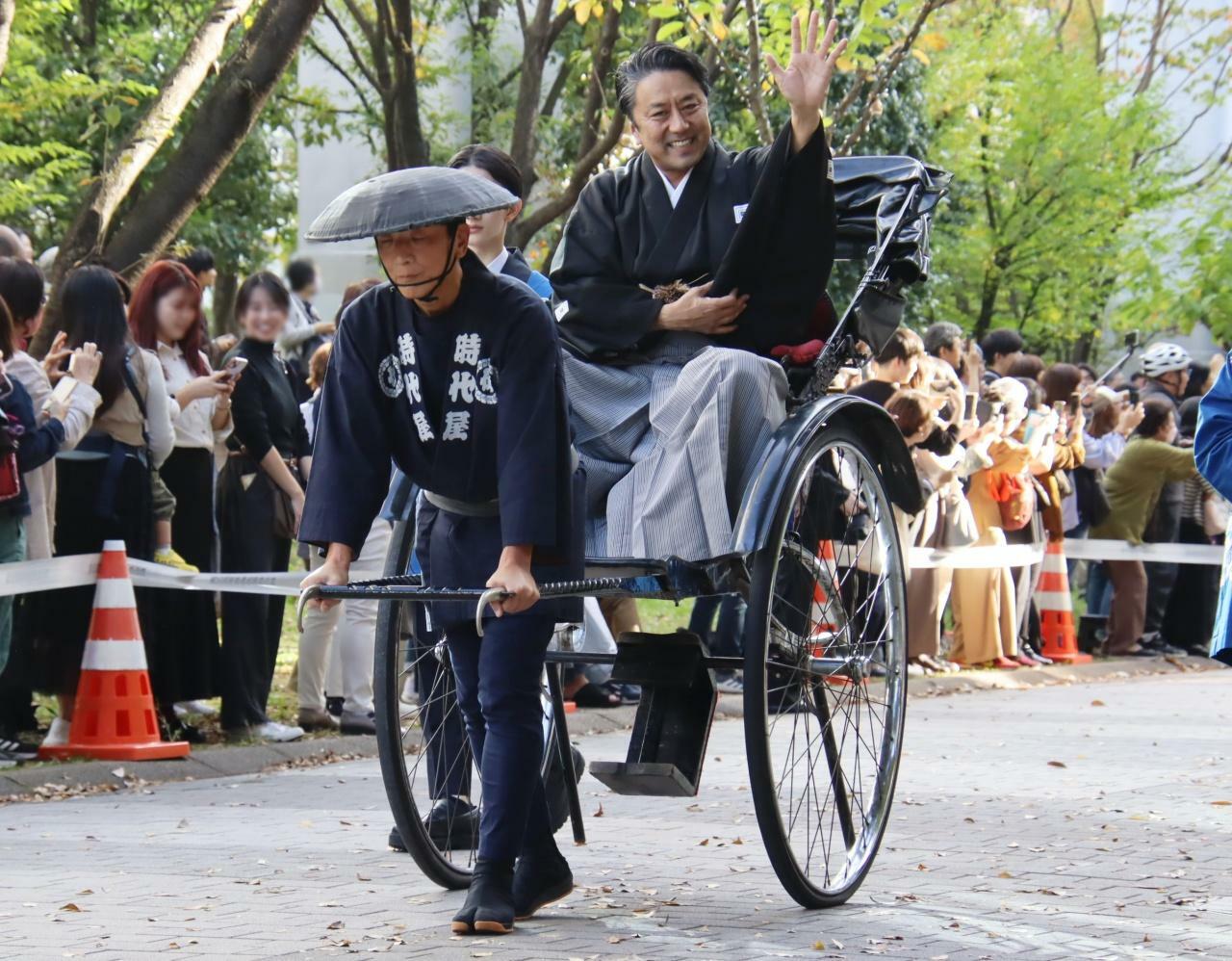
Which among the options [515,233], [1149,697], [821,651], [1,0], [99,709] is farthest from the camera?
[515,233]

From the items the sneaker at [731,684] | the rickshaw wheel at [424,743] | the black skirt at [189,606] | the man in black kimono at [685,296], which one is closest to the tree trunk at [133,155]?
the black skirt at [189,606]

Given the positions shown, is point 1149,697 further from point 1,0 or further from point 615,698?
point 1,0

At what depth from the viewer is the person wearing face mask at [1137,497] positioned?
1462 cm

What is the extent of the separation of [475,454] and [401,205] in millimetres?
661

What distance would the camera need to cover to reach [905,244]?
627 centimetres

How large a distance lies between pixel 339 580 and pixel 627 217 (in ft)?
5.10

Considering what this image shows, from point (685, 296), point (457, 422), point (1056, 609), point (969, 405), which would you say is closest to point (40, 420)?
point (685, 296)

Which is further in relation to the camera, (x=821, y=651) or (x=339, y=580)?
(x=821, y=651)

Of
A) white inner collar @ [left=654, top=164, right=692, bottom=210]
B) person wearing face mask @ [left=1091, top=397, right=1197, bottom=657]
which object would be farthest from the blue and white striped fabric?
person wearing face mask @ [left=1091, top=397, right=1197, bottom=657]

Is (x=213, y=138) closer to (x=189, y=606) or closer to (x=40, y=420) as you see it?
(x=189, y=606)

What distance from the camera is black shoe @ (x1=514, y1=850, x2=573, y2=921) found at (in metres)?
5.15

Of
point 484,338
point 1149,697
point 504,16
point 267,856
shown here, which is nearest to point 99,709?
point 267,856

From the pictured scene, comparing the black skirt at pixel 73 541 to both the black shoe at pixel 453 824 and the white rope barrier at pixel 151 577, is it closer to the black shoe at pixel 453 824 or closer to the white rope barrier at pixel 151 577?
the white rope barrier at pixel 151 577

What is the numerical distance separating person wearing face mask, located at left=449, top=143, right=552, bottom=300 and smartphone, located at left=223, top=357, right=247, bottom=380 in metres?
2.41
